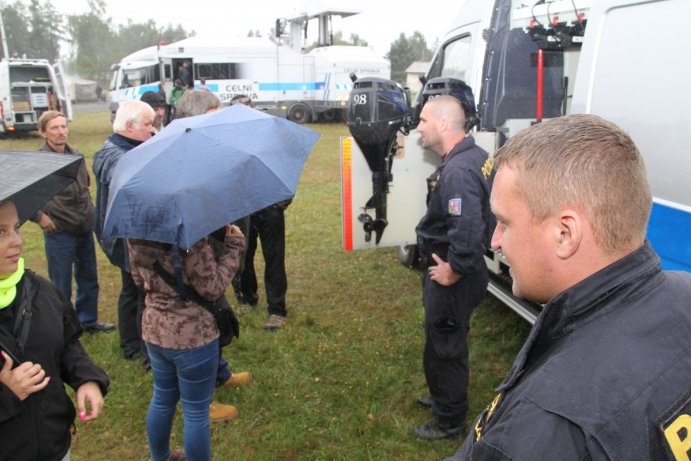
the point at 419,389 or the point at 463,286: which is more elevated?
the point at 463,286

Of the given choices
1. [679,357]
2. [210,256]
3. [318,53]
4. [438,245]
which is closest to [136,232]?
[210,256]

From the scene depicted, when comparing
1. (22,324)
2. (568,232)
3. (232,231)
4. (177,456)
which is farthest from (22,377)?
(568,232)

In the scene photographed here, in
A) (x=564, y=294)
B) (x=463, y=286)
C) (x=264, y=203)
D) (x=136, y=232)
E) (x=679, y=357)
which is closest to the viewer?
(x=679, y=357)

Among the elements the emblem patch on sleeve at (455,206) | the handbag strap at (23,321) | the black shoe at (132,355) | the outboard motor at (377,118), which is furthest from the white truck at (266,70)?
the handbag strap at (23,321)

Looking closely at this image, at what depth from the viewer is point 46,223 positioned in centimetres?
372

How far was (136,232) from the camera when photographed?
2027 millimetres

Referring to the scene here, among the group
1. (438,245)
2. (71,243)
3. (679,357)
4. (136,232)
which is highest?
(679,357)

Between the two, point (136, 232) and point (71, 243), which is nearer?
point (136, 232)

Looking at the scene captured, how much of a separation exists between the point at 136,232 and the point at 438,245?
1500mm

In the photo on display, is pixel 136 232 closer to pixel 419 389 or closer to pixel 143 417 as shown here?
pixel 143 417

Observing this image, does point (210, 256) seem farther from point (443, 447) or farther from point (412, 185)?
point (412, 185)

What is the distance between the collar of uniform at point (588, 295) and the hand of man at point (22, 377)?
1.46 metres

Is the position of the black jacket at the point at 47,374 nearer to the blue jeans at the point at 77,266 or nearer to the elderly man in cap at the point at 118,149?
the elderly man in cap at the point at 118,149

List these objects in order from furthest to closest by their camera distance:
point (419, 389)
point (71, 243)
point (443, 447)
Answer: point (71, 243) → point (419, 389) → point (443, 447)
